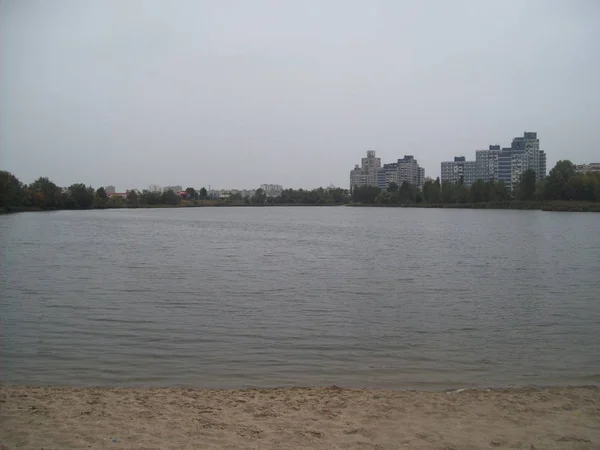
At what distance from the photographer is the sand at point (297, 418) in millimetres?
6516

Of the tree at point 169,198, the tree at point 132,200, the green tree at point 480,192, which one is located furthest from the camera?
the tree at point 169,198

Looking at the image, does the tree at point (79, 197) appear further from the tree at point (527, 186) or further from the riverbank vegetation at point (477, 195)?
the tree at point (527, 186)

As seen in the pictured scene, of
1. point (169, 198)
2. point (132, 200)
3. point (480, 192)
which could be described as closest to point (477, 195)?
point (480, 192)

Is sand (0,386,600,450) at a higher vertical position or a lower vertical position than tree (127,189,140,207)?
lower

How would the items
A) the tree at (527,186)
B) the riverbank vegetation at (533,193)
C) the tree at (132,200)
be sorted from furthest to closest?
1. the tree at (132,200)
2. the tree at (527,186)
3. the riverbank vegetation at (533,193)

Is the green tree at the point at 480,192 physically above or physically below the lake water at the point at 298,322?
above

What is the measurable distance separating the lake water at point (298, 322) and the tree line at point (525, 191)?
344 feet

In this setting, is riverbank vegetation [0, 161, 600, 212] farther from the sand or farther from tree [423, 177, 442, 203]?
the sand

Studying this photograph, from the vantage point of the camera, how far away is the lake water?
33.8 ft

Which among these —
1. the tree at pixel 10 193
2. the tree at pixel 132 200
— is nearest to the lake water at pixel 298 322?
the tree at pixel 10 193

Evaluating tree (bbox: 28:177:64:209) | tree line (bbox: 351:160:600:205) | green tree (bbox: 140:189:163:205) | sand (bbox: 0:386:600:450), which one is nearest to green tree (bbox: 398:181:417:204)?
tree line (bbox: 351:160:600:205)

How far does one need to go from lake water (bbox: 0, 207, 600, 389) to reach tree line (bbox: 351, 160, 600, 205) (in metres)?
105

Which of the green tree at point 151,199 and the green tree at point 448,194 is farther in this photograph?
the green tree at point 151,199

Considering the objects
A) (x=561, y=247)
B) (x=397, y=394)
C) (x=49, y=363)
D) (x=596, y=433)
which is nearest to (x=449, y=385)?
(x=397, y=394)
